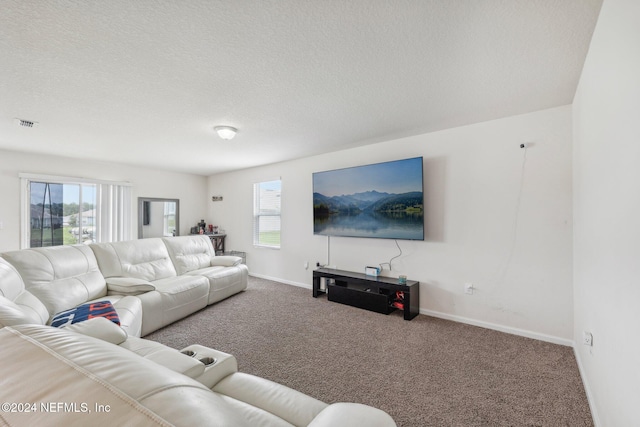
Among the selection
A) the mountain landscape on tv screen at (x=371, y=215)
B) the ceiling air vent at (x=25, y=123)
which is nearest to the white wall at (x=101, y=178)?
the ceiling air vent at (x=25, y=123)

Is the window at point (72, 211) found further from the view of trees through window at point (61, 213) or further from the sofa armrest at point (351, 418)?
the sofa armrest at point (351, 418)

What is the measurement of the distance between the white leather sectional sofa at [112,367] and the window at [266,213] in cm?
220

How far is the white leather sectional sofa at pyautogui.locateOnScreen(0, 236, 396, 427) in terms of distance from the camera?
45cm

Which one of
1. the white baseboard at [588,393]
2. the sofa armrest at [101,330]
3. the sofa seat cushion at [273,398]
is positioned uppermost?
the sofa armrest at [101,330]

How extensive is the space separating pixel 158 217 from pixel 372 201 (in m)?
4.85

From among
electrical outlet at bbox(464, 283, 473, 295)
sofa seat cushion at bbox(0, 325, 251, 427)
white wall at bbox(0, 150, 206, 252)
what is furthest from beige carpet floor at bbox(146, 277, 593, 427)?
white wall at bbox(0, 150, 206, 252)

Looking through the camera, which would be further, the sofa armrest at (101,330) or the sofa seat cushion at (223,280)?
the sofa seat cushion at (223,280)

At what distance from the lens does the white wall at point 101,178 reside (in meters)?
4.05

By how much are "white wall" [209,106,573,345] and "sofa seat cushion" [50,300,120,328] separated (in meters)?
3.03

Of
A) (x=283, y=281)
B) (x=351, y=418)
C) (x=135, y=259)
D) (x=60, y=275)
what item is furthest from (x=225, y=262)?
(x=351, y=418)

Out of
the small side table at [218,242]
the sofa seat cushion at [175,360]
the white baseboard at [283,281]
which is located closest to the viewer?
the sofa seat cushion at [175,360]

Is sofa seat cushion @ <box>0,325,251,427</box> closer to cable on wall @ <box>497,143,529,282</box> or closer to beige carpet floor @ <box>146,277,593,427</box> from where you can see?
beige carpet floor @ <box>146,277,593,427</box>

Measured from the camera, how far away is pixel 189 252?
14.5 feet

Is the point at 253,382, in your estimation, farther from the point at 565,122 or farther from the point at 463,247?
the point at 565,122
